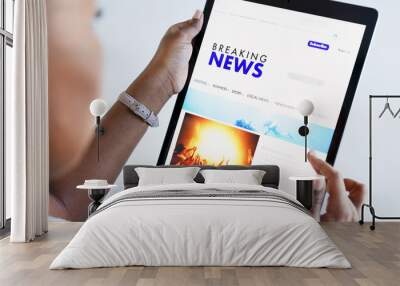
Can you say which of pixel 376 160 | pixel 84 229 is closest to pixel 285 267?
pixel 84 229

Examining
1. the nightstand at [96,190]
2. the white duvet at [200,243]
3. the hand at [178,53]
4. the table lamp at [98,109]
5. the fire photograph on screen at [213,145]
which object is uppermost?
the hand at [178,53]

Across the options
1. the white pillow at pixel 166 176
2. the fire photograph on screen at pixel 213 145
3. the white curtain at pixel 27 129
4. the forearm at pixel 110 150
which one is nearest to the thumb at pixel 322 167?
the fire photograph on screen at pixel 213 145

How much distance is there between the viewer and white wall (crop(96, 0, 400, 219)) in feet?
22.4

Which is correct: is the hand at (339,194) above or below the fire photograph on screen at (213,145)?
below

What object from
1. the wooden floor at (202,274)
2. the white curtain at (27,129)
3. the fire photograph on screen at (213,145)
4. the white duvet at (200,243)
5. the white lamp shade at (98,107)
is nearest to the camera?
the wooden floor at (202,274)

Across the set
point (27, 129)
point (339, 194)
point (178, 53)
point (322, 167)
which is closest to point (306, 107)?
point (322, 167)

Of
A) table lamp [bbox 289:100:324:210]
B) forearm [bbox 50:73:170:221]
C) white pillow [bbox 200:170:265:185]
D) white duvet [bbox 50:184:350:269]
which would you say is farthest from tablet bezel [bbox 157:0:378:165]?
white duvet [bbox 50:184:350:269]

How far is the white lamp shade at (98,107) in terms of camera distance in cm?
664

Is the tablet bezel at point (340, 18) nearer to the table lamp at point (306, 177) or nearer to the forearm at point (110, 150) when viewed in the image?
the table lamp at point (306, 177)

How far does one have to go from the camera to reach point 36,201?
5.80 metres

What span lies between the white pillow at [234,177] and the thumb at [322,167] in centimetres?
73

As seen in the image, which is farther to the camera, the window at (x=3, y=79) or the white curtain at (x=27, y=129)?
the window at (x=3, y=79)

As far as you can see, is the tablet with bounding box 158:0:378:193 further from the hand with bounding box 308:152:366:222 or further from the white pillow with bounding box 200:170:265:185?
the white pillow with bounding box 200:170:265:185

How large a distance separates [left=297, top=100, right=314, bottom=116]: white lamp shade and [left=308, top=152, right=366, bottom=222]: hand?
1.73 ft
